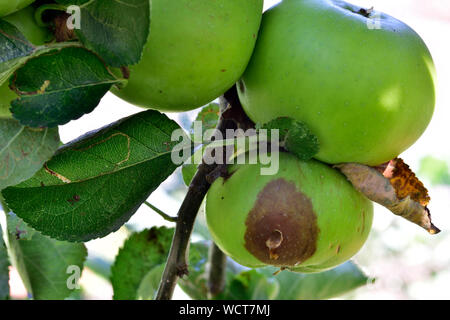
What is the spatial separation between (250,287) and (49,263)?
33cm

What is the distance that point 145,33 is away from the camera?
470mm

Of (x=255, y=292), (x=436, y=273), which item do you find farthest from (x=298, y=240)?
(x=436, y=273)

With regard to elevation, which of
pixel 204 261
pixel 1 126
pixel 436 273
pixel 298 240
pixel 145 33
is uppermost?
pixel 145 33

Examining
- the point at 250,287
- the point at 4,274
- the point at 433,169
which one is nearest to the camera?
the point at 4,274

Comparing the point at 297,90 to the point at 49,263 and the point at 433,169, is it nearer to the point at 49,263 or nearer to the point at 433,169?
the point at 49,263

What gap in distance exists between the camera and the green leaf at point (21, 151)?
0.56 m

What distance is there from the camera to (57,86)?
511mm

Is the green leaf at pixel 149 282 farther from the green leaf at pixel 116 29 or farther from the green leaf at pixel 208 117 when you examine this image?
the green leaf at pixel 116 29

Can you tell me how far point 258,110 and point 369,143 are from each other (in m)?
0.12

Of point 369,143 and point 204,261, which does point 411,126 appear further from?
point 204,261

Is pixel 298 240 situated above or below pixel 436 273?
above

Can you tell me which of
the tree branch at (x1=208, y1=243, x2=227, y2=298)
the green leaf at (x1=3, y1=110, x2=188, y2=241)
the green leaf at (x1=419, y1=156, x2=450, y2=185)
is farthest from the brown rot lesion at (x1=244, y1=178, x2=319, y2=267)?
the green leaf at (x1=419, y1=156, x2=450, y2=185)

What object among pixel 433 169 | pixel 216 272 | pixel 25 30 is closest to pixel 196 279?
Result: pixel 216 272

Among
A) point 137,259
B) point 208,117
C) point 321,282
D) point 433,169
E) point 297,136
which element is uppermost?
point 297,136
